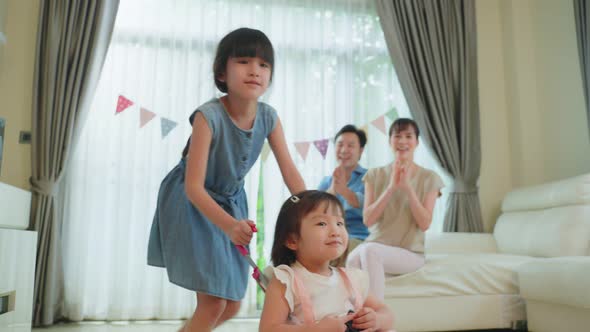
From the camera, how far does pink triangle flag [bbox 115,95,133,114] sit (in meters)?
3.50

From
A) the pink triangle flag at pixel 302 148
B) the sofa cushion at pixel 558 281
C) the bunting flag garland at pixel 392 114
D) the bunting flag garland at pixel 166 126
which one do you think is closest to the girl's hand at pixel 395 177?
the sofa cushion at pixel 558 281

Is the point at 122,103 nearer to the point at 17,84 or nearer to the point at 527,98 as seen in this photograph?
the point at 17,84

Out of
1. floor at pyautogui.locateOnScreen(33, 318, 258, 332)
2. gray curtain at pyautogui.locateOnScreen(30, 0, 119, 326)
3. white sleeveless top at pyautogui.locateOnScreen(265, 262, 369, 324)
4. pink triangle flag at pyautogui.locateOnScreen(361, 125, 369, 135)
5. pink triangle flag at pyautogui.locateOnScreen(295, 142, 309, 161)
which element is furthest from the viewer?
pink triangle flag at pyautogui.locateOnScreen(361, 125, 369, 135)

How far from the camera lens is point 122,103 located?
351 centimetres

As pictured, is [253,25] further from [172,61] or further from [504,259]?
[504,259]

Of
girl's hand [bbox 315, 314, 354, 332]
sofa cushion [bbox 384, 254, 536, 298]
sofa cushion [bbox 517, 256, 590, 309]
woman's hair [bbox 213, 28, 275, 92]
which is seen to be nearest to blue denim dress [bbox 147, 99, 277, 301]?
woman's hair [bbox 213, 28, 275, 92]

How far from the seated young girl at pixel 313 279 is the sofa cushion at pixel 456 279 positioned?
1301 millimetres

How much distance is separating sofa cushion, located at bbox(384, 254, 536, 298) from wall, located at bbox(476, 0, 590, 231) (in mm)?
1397

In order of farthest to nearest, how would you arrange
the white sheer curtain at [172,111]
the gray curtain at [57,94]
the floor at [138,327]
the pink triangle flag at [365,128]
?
the pink triangle flag at [365,128]
the white sheer curtain at [172,111]
the gray curtain at [57,94]
the floor at [138,327]

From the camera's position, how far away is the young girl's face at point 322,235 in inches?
48.6

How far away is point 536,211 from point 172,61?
265 centimetres

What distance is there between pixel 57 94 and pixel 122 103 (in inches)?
16.5

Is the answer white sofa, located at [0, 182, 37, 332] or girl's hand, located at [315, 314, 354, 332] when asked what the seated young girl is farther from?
white sofa, located at [0, 182, 37, 332]

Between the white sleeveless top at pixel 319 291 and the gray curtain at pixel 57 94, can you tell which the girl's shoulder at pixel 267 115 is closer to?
the white sleeveless top at pixel 319 291
